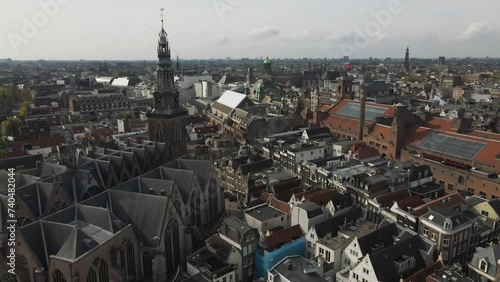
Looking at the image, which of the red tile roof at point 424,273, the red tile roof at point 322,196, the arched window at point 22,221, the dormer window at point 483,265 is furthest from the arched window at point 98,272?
the dormer window at point 483,265

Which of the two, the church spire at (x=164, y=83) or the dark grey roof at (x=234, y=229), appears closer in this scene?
the dark grey roof at (x=234, y=229)

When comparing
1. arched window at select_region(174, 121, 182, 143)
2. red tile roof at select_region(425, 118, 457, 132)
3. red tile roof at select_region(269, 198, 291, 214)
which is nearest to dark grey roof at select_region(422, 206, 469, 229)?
red tile roof at select_region(269, 198, 291, 214)

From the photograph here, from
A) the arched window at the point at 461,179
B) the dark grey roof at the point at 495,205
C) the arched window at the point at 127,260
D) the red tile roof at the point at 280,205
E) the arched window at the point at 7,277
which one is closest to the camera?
the arched window at the point at 7,277

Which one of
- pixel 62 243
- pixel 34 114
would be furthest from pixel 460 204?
pixel 34 114

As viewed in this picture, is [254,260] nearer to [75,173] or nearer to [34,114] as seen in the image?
[75,173]

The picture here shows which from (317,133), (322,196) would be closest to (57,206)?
(322,196)

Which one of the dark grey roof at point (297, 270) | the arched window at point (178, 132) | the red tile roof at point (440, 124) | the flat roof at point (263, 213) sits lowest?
the dark grey roof at point (297, 270)

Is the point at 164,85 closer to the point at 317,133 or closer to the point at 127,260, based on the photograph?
the point at 127,260

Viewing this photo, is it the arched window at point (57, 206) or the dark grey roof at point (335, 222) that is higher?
the arched window at point (57, 206)

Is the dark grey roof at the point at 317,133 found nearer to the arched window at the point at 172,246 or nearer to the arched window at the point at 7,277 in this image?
the arched window at the point at 172,246
